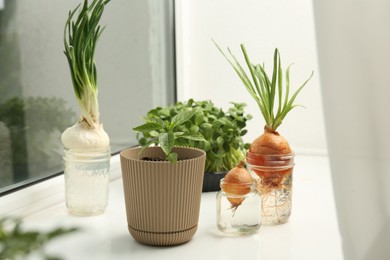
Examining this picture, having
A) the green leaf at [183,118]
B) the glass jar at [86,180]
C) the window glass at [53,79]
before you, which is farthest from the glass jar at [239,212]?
the window glass at [53,79]

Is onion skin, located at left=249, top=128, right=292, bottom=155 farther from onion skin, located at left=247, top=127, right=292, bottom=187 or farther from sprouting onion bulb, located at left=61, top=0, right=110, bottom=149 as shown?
sprouting onion bulb, located at left=61, top=0, right=110, bottom=149

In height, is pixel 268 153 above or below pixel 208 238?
above

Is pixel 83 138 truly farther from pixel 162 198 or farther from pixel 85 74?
pixel 162 198

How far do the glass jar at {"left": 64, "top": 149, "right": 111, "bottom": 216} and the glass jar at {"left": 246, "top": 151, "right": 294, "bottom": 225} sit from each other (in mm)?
279

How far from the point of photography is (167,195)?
97 cm

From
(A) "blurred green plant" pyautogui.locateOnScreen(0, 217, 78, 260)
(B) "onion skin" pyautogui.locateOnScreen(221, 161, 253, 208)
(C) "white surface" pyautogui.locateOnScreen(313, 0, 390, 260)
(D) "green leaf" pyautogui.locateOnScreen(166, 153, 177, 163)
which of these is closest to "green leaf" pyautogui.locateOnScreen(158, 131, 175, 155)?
(D) "green leaf" pyautogui.locateOnScreen(166, 153, 177, 163)

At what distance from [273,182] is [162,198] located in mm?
245

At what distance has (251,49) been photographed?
174cm

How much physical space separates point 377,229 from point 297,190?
562 millimetres

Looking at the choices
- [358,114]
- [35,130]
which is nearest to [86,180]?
[35,130]

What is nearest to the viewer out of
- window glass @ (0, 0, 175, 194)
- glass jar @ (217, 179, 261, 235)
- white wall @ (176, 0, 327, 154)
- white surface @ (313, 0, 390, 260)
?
white surface @ (313, 0, 390, 260)

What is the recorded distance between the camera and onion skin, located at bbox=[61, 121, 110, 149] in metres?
1.14

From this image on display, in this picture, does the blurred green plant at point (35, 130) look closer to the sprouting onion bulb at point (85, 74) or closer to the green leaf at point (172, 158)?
the sprouting onion bulb at point (85, 74)

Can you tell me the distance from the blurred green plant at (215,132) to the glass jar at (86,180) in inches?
4.7
